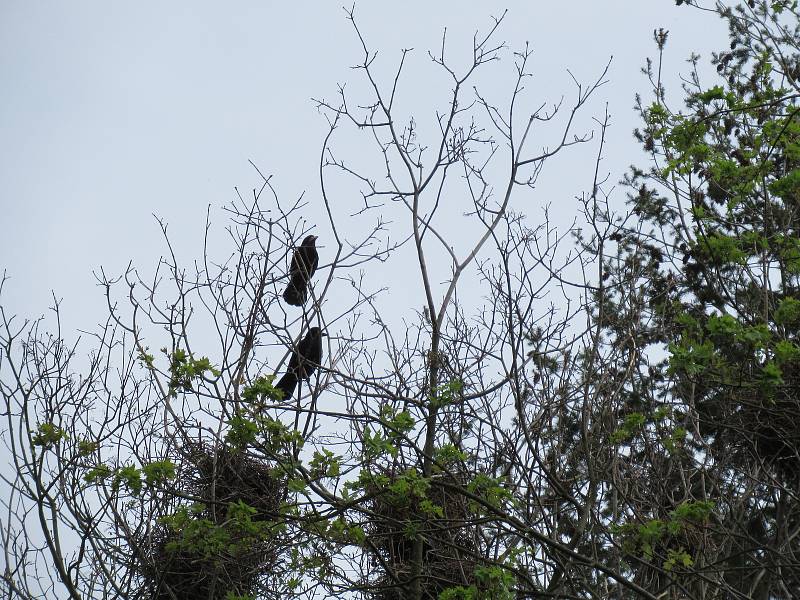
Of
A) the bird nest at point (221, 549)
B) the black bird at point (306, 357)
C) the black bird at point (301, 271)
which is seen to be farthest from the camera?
the black bird at point (301, 271)

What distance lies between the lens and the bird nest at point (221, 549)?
595cm

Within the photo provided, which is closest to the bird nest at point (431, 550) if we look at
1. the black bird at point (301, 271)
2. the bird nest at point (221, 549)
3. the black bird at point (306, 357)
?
the bird nest at point (221, 549)

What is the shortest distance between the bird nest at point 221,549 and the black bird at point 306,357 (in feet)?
2.05

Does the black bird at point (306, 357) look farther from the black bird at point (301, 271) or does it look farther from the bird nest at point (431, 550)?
the bird nest at point (431, 550)

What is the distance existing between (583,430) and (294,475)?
1812mm

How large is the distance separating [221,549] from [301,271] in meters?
2.60

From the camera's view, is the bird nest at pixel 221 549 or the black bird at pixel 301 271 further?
the black bird at pixel 301 271

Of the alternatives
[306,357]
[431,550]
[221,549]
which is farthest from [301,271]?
[221,549]

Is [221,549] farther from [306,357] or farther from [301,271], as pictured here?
[301,271]

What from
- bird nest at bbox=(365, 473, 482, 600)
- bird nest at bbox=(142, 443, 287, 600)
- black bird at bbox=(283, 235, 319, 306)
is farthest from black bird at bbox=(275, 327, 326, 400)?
bird nest at bbox=(365, 473, 482, 600)

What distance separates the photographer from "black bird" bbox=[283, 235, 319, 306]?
734 cm

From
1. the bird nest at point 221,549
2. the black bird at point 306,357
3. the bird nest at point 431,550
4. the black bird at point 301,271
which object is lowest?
the bird nest at point 431,550

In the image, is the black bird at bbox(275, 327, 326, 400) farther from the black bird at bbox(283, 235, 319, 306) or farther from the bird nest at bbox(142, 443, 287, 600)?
the bird nest at bbox(142, 443, 287, 600)

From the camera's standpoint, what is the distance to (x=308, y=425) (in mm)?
6922
